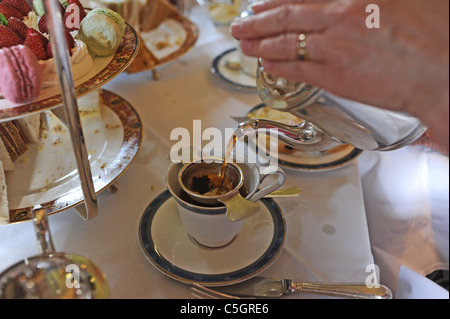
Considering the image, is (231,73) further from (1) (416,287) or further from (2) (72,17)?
(1) (416,287)

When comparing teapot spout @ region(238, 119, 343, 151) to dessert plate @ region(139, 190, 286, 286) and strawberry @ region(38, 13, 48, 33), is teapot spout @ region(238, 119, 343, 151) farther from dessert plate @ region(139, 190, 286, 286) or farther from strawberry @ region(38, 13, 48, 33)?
strawberry @ region(38, 13, 48, 33)

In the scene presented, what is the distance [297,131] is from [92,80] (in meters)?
0.28

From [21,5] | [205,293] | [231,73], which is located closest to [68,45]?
[21,5]

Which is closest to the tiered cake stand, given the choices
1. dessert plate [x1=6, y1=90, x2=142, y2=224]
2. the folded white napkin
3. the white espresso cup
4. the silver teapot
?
dessert plate [x1=6, y1=90, x2=142, y2=224]

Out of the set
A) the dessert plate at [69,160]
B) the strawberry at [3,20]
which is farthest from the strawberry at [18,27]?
the dessert plate at [69,160]

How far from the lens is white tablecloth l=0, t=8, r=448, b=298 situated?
55 cm

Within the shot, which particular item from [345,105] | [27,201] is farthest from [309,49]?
[27,201]

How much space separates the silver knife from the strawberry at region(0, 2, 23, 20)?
0.49 m

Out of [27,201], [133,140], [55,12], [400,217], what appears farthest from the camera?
[400,217]

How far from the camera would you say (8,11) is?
61 centimetres
